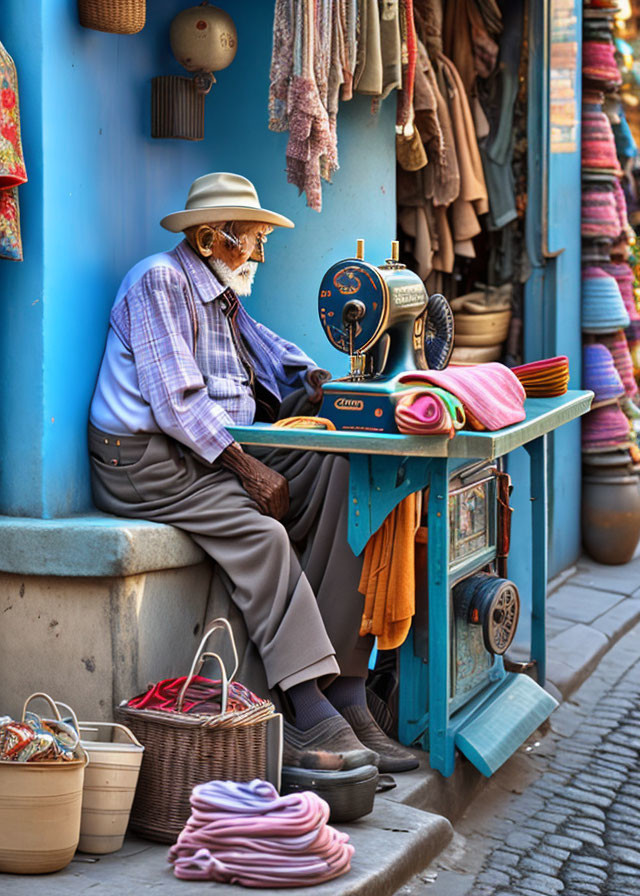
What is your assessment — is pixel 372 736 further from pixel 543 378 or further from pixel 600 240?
pixel 600 240

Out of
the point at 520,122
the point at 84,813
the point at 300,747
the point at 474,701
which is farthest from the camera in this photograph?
the point at 520,122

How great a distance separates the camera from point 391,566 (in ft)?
12.7

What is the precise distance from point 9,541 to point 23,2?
1.63 m

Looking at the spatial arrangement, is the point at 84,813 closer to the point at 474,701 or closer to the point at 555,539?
the point at 474,701

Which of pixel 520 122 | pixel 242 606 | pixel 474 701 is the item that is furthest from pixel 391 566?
pixel 520 122

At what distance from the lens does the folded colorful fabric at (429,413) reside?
3492 mm

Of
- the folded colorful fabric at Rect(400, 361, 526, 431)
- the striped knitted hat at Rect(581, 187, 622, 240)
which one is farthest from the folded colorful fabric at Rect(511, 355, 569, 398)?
the striped knitted hat at Rect(581, 187, 622, 240)

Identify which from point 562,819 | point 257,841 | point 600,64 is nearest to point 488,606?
point 562,819

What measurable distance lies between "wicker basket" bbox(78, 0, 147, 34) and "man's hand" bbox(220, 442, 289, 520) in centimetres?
135

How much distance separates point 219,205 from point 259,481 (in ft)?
3.14

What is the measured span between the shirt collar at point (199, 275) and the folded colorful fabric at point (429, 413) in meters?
0.87

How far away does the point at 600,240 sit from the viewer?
7.25 meters

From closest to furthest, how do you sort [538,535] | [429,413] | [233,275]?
1. [429,413]
2. [233,275]
3. [538,535]

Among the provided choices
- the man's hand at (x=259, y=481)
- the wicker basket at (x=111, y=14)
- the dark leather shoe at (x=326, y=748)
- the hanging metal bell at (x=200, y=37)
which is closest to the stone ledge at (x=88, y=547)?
the man's hand at (x=259, y=481)
